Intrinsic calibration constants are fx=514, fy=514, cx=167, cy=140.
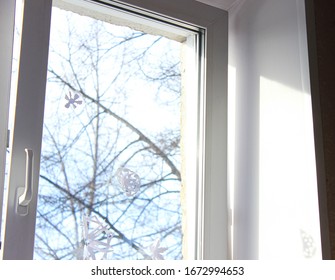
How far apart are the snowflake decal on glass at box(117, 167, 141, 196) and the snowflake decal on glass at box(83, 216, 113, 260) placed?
0.12 m

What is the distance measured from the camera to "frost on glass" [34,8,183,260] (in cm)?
138

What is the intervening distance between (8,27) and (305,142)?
2.77 ft

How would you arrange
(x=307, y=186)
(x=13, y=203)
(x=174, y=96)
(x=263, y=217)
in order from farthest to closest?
(x=174, y=96), (x=263, y=217), (x=307, y=186), (x=13, y=203)

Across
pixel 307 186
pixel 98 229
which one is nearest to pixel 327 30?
pixel 307 186

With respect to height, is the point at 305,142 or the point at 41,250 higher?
the point at 305,142

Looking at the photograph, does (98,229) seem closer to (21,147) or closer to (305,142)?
(21,147)

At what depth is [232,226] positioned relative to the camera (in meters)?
1.60

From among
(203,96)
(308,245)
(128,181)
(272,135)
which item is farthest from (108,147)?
(308,245)

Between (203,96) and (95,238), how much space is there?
1.84 feet

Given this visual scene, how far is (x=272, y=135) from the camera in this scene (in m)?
1.52

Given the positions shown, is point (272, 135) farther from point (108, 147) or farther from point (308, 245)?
point (108, 147)

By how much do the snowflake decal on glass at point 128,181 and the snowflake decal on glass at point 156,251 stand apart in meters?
0.16

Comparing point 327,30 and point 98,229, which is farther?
point 327,30

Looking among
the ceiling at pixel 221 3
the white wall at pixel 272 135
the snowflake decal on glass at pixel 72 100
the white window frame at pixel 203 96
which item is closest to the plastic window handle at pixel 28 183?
the white window frame at pixel 203 96
